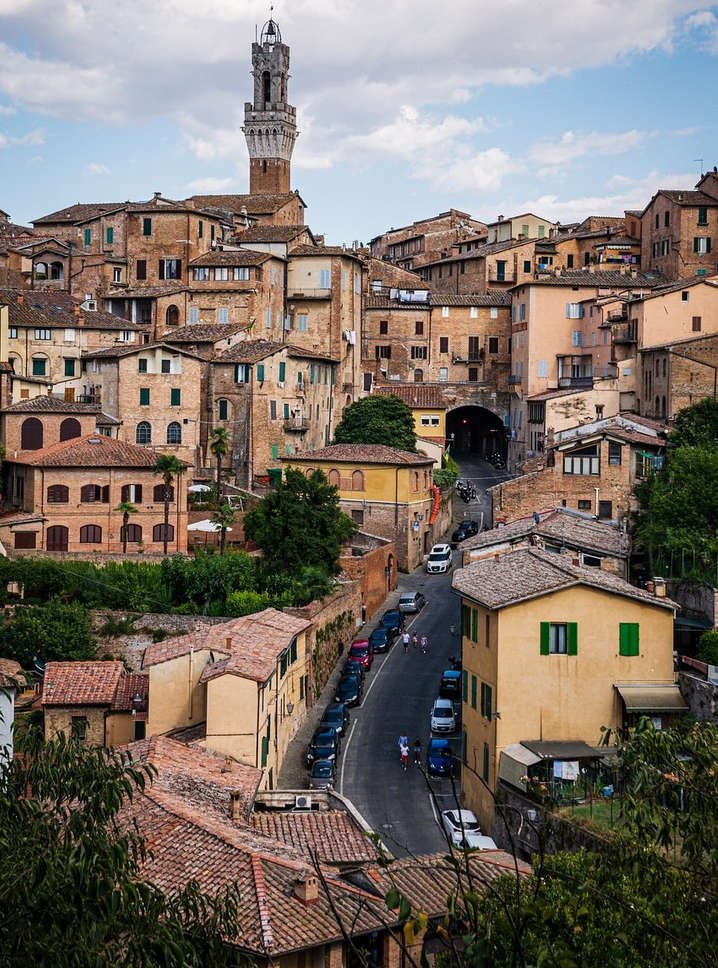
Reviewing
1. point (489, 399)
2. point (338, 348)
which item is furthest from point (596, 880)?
point (489, 399)

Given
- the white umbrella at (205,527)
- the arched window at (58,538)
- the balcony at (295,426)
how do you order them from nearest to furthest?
1. the arched window at (58,538)
2. the white umbrella at (205,527)
3. the balcony at (295,426)

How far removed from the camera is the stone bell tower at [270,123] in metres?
106

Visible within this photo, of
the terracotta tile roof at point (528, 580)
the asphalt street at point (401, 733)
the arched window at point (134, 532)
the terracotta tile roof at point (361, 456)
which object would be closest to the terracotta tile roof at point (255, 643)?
the asphalt street at point (401, 733)

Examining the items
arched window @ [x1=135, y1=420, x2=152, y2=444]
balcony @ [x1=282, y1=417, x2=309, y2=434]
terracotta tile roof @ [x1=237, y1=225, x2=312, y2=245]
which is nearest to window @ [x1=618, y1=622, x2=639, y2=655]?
arched window @ [x1=135, y1=420, x2=152, y2=444]

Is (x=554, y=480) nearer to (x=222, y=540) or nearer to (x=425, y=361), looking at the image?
(x=222, y=540)

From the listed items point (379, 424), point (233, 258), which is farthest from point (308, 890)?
point (233, 258)

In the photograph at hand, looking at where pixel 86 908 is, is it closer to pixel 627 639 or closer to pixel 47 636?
pixel 627 639

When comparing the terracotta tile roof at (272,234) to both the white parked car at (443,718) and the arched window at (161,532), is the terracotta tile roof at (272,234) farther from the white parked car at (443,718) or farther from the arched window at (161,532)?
the white parked car at (443,718)

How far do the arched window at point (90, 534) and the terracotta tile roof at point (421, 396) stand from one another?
991 inches

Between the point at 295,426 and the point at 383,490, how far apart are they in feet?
35.8

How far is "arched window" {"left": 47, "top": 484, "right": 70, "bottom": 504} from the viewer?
52125 mm

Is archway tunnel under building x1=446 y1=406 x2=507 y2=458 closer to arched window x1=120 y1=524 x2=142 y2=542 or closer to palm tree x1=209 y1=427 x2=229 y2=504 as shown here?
palm tree x1=209 y1=427 x2=229 y2=504

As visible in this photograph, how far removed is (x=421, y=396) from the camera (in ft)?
250

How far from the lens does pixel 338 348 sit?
74.8 m
